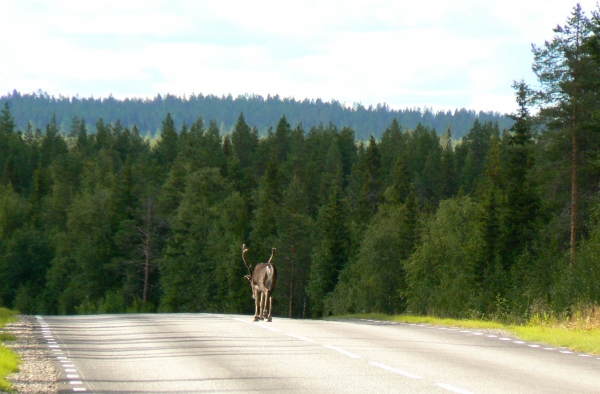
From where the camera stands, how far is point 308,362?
13.6m

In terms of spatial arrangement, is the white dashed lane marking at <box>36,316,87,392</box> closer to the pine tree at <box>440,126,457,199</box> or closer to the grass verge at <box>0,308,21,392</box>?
the grass verge at <box>0,308,21,392</box>

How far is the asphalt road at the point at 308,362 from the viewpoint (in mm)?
11156

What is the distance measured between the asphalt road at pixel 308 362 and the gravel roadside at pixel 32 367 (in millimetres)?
216

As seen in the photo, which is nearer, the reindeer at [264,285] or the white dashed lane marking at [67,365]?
the white dashed lane marking at [67,365]

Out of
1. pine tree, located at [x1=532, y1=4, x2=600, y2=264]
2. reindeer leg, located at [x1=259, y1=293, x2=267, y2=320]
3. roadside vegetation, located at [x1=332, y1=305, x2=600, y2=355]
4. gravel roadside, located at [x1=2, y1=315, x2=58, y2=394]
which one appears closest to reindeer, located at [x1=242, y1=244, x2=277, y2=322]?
reindeer leg, located at [x1=259, y1=293, x2=267, y2=320]

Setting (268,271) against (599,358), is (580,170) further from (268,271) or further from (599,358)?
(599,358)

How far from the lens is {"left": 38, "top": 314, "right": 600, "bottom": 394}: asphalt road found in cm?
1116

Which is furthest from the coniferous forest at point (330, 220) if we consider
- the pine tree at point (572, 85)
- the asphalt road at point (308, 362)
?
the asphalt road at point (308, 362)

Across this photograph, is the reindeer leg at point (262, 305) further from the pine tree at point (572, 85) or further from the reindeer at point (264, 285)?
the pine tree at point (572, 85)

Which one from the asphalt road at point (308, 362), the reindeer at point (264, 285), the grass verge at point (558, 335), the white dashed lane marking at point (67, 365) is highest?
the reindeer at point (264, 285)

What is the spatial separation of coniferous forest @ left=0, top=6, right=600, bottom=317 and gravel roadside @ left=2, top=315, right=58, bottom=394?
52.4 feet

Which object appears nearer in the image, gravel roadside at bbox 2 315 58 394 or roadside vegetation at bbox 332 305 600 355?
gravel roadside at bbox 2 315 58 394

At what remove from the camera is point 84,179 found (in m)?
136

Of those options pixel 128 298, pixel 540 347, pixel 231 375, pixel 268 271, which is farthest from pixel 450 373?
pixel 128 298
